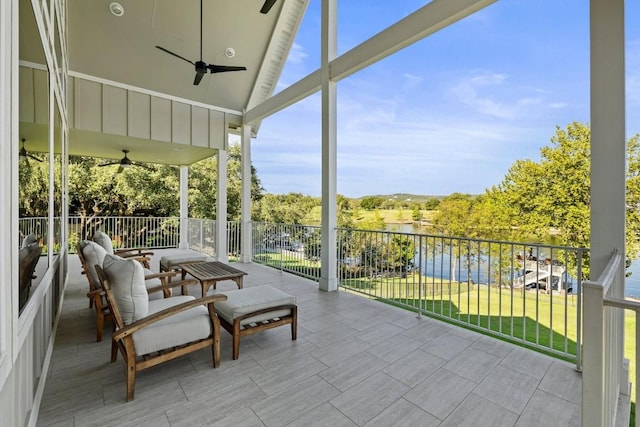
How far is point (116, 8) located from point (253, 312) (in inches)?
225

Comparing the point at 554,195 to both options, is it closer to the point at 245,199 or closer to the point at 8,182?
the point at 245,199

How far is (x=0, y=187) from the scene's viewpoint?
3.69ft

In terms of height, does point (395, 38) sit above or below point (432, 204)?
above

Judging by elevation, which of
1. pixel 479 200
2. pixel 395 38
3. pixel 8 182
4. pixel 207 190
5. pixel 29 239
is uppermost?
pixel 395 38

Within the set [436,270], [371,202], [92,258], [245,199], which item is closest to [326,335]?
[92,258]

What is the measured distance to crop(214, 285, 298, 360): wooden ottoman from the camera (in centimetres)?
270

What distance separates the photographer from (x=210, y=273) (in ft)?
14.0

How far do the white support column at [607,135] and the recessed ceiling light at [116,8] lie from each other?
6454mm

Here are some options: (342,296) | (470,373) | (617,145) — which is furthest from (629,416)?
(342,296)

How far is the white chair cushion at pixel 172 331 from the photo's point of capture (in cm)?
219

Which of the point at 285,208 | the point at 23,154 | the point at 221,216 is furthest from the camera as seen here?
the point at 285,208

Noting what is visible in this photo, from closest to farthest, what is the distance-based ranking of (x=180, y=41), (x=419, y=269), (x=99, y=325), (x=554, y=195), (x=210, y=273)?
(x=99, y=325) → (x=419, y=269) → (x=210, y=273) → (x=180, y=41) → (x=554, y=195)

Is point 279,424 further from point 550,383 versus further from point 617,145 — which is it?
point 617,145

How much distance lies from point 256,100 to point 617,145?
22.1 ft
